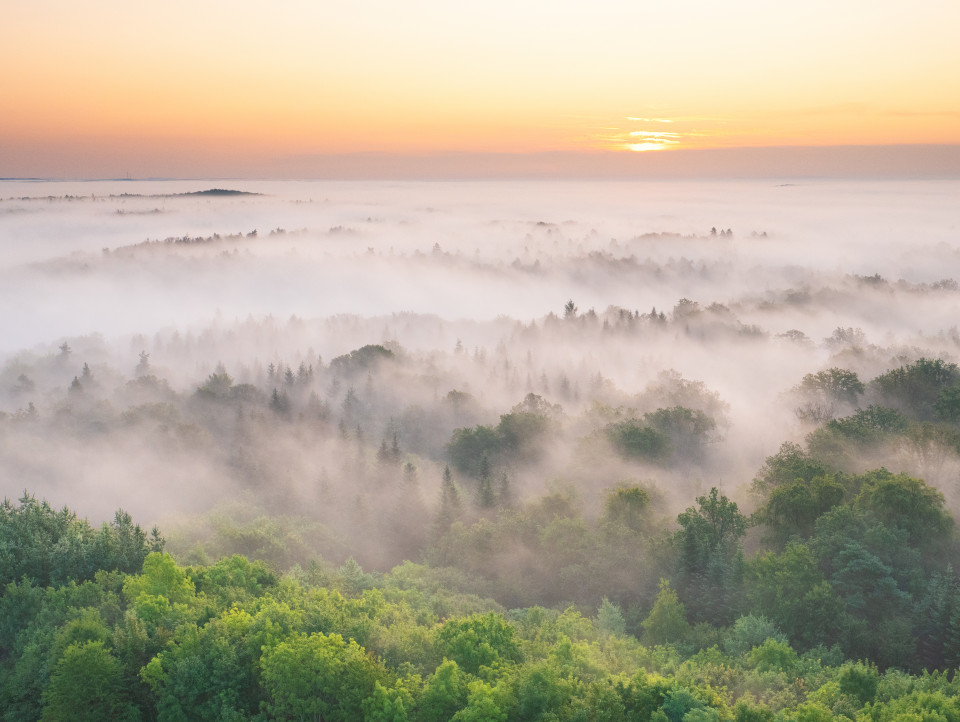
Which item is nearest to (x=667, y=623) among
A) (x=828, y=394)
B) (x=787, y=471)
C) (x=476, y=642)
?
(x=476, y=642)

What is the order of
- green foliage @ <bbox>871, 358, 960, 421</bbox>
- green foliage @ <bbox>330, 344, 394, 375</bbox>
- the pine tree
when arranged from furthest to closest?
1. green foliage @ <bbox>330, 344, 394, 375</bbox>
2. green foliage @ <bbox>871, 358, 960, 421</bbox>
3. the pine tree

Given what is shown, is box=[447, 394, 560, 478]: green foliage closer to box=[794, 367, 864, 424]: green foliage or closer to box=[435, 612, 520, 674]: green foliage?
box=[794, 367, 864, 424]: green foliage

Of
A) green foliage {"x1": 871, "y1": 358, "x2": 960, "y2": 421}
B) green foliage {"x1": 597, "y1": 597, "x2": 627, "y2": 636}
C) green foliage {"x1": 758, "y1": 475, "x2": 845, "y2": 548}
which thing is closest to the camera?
green foliage {"x1": 597, "y1": 597, "x2": 627, "y2": 636}

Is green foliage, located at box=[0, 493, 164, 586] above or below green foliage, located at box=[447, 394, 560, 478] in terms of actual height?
above

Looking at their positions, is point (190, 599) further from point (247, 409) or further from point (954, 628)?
point (247, 409)

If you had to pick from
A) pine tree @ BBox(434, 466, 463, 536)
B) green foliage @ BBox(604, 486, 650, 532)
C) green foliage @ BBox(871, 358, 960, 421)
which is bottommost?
pine tree @ BBox(434, 466, 463, 536)

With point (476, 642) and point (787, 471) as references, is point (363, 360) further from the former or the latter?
point (476, 642)

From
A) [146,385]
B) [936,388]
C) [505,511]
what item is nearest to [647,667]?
[505,511]

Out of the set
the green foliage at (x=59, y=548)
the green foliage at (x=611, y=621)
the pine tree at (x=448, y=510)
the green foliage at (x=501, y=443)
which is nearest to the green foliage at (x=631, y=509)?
the green foliage at (x=611, y=621)

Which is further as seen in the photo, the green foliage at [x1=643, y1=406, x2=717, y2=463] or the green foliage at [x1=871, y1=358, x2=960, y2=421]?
the green foliage at [x1=643, y1=406, x2=717, y2=463]

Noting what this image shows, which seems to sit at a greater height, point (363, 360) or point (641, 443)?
point (641, 443)

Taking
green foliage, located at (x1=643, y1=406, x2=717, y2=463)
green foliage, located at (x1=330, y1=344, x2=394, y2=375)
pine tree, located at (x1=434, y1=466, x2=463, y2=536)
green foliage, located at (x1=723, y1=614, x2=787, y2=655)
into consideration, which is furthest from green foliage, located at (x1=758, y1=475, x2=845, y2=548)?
green foliage, located at (x1=330, y1=344, x2=394, y2=375)
